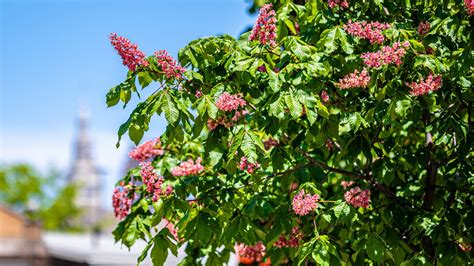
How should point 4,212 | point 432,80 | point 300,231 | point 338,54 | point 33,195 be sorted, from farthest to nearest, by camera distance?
1. point 33,195
2. point 4,212
3. point 300,231
4. point 338,54
5. point 432,80

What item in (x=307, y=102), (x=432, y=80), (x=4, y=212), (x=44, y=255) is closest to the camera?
(x=307, y=102)

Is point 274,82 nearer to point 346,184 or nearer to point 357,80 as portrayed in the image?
point 357,80

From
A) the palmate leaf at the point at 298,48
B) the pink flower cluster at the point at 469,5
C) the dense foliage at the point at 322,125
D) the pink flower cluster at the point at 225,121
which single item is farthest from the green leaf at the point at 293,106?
the pink flower cluster at the point at 469,5

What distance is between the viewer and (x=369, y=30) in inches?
281

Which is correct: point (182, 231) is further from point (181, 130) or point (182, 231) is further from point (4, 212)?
point (4, 212)

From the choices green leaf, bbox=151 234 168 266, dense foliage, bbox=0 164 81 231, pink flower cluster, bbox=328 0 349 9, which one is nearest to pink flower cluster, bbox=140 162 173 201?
green leaf, bbox=151 234 168 266

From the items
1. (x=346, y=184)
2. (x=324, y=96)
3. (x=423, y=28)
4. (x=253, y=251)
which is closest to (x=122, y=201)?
(x=253, y=251)

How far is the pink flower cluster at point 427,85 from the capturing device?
6859 mm

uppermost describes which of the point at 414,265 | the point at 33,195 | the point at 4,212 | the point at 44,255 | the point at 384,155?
the point at 33,195

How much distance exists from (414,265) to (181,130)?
95.3 inches

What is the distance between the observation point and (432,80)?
6902 millimetres

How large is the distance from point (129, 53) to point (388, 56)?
2.19m

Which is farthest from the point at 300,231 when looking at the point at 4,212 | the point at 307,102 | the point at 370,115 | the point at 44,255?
the point at 4,212

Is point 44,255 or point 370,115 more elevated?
point 44,255
